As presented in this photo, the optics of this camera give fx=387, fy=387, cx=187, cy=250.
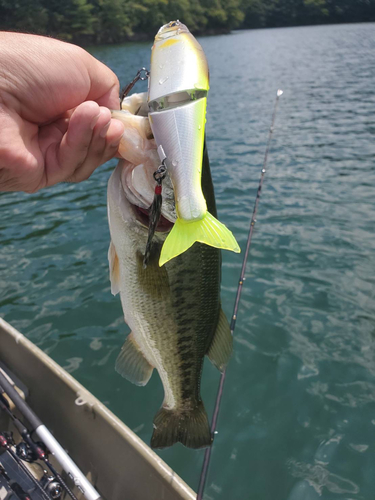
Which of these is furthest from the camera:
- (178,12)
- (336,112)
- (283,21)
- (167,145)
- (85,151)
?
(283,21)

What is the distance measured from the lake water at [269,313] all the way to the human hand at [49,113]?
3.02m

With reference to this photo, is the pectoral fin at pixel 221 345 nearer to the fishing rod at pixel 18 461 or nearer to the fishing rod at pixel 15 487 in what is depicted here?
the fishing rod at pixel 18 461

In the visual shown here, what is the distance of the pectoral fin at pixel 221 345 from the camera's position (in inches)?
84.7

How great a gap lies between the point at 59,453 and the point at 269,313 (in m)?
3.25

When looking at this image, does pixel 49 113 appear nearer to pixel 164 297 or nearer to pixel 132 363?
pixel 164 297

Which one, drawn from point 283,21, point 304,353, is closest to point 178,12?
point 283,21

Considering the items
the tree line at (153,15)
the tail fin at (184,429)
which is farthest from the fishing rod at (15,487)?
the tree line at (153,15)

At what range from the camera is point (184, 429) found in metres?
2.24

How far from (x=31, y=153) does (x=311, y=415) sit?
3.67 m

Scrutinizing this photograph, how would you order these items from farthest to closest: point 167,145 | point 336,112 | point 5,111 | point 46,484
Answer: point 336,112
point 46,484
point 5,111
point 167,145

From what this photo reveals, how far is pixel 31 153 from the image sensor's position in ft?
5.39

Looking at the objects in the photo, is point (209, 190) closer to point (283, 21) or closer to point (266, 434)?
point (266, 434)

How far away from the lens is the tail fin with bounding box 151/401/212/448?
223 centimetres

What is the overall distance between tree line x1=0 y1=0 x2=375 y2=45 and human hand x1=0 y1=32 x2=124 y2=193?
33.4 meters
